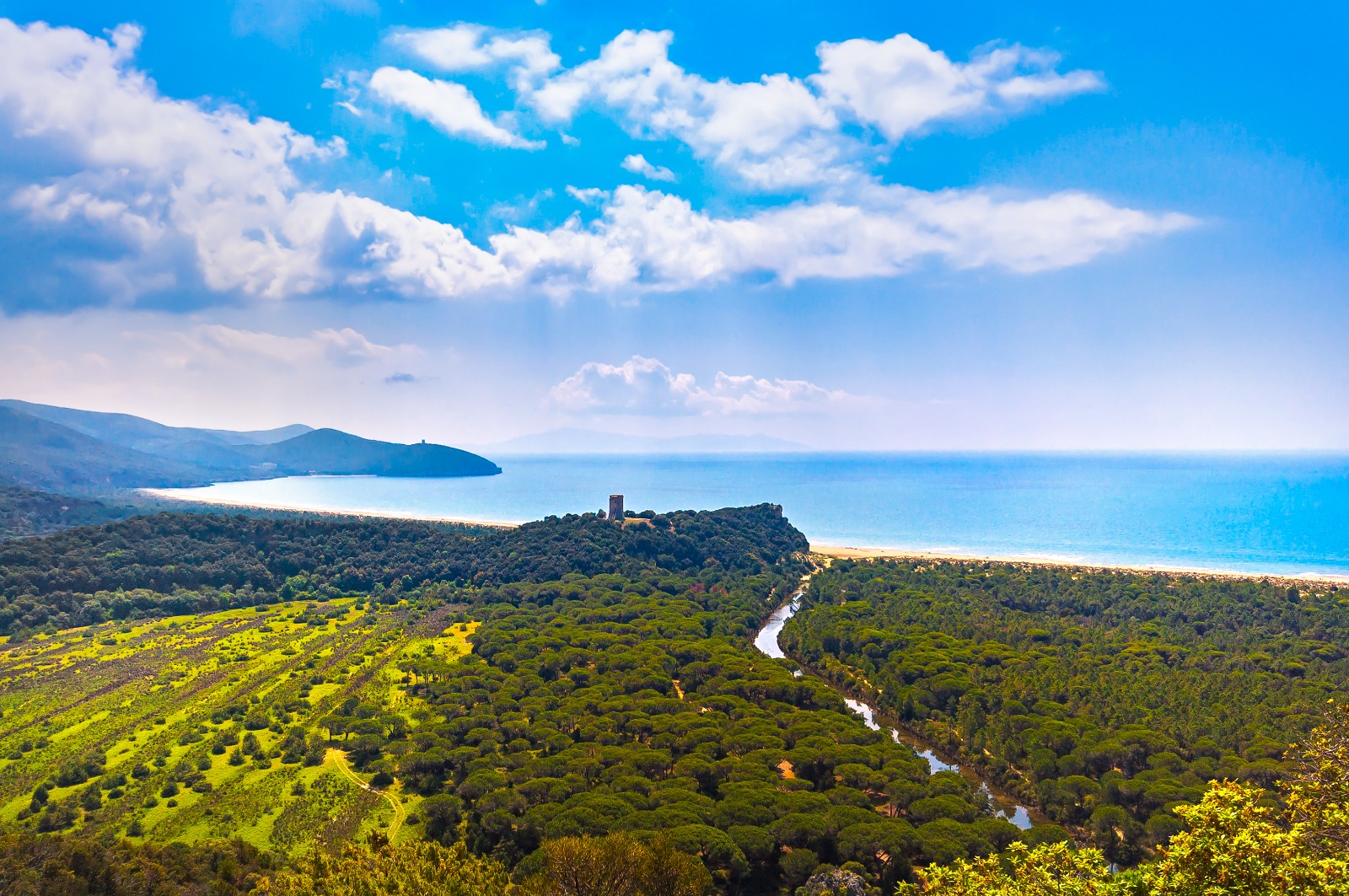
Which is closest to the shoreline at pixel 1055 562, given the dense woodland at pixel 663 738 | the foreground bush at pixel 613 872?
the dense woodland at pixel 663 738

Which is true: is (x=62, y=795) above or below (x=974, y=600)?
below

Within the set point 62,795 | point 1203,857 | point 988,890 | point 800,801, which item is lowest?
point 62,795

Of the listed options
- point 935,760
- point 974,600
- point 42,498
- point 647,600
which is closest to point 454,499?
point 42,498

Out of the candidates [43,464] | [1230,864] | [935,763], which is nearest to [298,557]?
[935,763]

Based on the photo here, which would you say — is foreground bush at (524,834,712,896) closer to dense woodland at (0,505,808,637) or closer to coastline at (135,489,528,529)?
dense woodland at (0,505,808,637)

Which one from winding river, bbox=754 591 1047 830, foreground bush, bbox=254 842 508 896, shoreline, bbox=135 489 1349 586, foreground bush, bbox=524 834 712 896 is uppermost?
shoreline, bbox=135 489 1349 586

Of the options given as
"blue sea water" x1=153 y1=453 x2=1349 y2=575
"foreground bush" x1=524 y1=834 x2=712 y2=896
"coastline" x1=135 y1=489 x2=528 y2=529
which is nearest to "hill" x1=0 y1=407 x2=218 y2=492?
"coastline" x1=135 y1=489 x2=528 y2=529

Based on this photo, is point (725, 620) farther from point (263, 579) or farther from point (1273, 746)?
point (263, 579)
